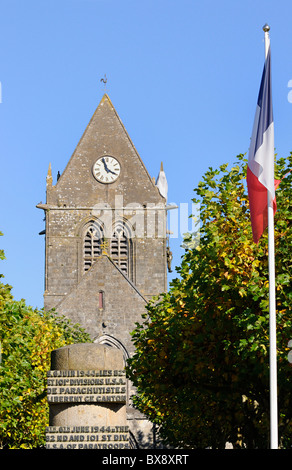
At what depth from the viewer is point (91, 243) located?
6788cm

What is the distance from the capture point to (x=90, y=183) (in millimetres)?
69375

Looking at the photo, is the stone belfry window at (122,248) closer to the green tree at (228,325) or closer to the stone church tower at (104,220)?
the stone church tower at (104,220)

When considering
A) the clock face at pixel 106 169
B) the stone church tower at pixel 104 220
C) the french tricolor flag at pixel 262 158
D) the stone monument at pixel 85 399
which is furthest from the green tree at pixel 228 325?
the clock face at pixel 106 169

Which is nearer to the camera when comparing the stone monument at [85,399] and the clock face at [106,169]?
the stone monument at [85,399]

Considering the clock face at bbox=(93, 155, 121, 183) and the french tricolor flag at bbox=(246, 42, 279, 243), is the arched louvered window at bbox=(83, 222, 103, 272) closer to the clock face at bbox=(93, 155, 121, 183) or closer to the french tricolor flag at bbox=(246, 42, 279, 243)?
the clock face at bbox=(93, 155, 121, 183)

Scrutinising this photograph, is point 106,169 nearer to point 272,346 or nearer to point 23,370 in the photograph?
point 23,370

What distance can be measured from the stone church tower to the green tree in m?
33.2

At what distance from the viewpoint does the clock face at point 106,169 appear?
69.4 meters

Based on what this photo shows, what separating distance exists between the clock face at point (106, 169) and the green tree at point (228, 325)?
36.8m

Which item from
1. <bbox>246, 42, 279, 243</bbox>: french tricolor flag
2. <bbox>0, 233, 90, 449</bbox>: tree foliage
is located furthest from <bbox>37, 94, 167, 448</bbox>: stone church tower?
<bbox>246, 42, 279, 243</bbox>: french tricolor flag

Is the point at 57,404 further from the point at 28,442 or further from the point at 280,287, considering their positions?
the point at 28,442

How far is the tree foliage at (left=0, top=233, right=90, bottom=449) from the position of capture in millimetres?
28109
